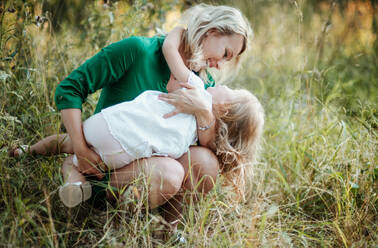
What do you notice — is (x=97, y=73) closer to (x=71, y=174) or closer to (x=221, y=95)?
(x=71, y=174)

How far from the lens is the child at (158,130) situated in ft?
5.09

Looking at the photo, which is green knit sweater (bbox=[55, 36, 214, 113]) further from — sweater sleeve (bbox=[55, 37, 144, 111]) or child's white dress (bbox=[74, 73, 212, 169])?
child's white dress (bbox=[74, 73, 212, 169])

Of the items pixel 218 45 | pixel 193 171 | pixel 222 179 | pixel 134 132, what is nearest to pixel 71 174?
pixel 134 132

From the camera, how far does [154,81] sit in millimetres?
1809

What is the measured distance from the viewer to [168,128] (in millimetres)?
1602

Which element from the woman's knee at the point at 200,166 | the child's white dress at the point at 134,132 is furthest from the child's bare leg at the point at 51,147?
the woman's knee at the point at 200,166

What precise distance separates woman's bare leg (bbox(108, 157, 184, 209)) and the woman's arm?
0.10 m

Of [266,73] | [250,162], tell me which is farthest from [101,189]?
[266,73]

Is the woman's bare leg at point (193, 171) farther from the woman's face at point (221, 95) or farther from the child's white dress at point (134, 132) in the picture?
the woman's face at point (221, 95)

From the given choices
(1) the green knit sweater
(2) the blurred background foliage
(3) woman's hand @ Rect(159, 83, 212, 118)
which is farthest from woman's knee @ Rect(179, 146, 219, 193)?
(2) the blurred background foliage

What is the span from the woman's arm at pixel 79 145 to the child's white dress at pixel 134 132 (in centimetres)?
3

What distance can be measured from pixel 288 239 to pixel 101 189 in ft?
3.05

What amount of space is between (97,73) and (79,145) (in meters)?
0.35

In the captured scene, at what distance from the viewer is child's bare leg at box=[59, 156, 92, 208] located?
143 cm
